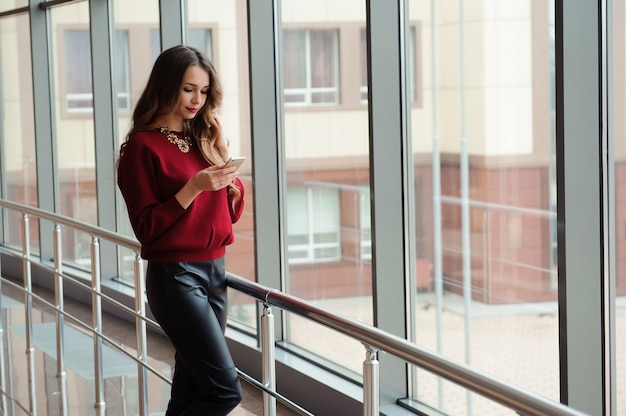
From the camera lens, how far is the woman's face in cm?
225

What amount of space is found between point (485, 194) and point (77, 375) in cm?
220

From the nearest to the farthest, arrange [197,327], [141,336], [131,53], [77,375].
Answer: [197,327] → [141,336] → [77,375] → [131,53]

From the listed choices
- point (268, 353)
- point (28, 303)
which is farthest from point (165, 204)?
point (28, 303)

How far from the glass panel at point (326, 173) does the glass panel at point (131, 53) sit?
1.73m

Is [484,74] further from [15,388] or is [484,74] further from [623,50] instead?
[15,388]

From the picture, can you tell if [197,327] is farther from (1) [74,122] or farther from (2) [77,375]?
(1) [74,122]

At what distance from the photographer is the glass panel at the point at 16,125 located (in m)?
7.56

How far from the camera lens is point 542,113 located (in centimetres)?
280

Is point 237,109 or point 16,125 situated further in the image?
point 16,125

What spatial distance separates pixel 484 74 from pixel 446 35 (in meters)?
0.23

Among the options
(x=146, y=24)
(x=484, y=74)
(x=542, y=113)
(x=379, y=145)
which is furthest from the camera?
(x=146, y=24)

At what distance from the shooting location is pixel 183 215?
221cm

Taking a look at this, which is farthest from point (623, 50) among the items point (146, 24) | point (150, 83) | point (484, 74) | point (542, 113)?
point (146, 24)

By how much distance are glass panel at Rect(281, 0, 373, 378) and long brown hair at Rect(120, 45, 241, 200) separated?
147 centimetres
